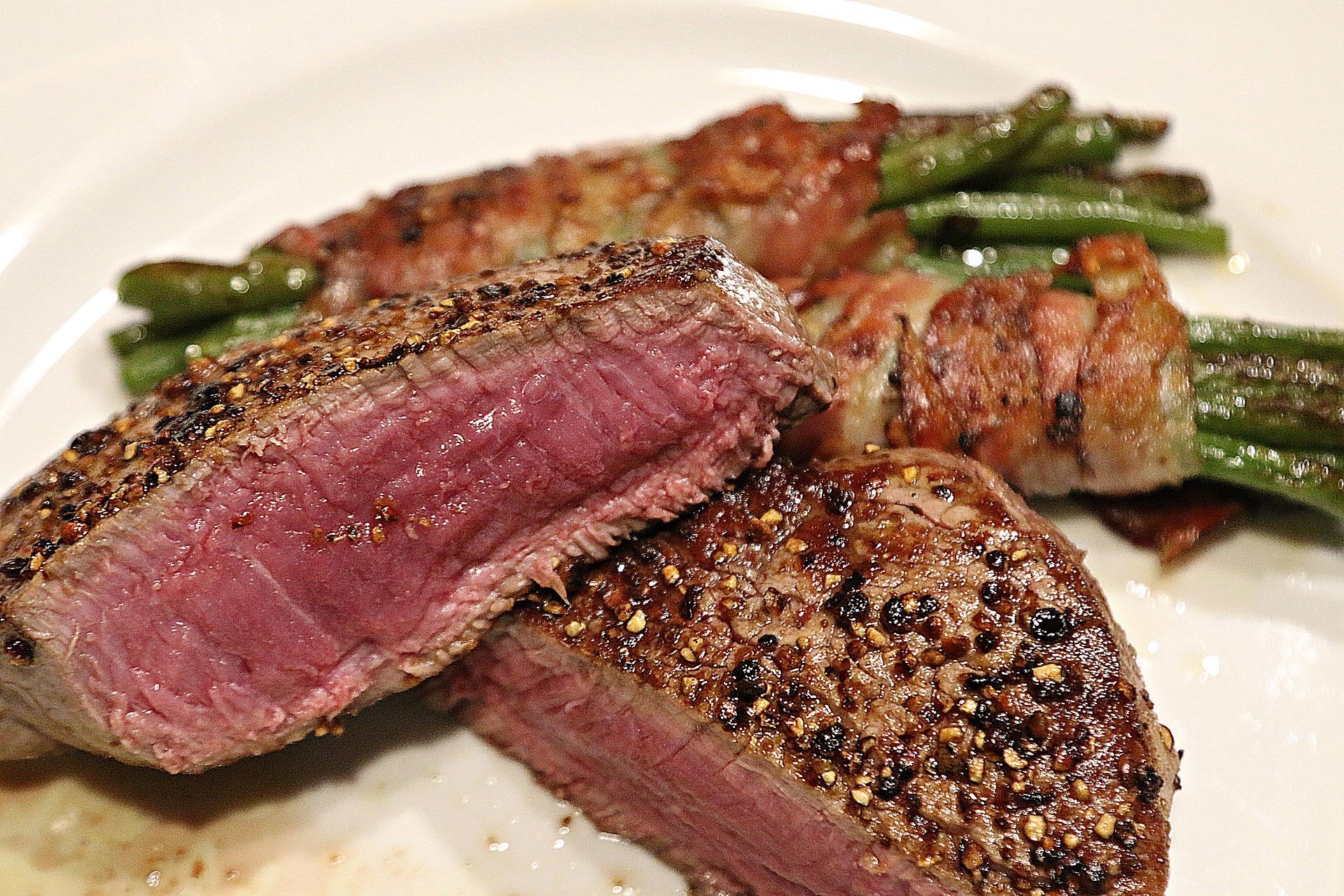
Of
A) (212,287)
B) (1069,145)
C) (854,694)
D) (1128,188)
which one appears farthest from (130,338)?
(1128,188)

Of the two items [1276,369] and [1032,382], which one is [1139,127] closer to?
[1276,369]

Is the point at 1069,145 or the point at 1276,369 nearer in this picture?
the point at 1276,369

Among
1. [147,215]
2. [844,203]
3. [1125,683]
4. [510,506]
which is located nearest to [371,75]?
[147,215]

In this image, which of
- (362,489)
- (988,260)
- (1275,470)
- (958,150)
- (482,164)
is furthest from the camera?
(482,164)

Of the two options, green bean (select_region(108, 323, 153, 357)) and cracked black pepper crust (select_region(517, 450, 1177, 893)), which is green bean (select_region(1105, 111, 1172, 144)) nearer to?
cracked black pepper crust (select_region(517, 450, 1177, 893))

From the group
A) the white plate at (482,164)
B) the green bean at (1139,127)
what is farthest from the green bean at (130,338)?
the green bean at (1139,127)

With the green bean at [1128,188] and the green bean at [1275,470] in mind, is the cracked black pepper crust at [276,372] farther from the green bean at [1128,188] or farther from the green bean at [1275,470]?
the green bean at [1128,188]

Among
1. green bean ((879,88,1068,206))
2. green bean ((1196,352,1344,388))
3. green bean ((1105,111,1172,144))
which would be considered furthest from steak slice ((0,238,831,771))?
green bean ((1105,111,1172,144))
